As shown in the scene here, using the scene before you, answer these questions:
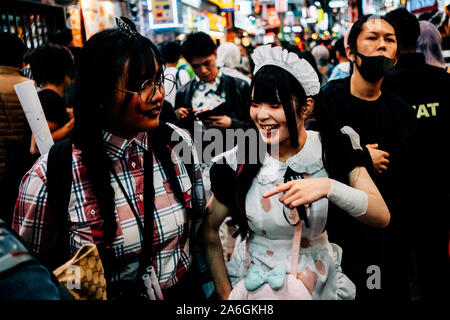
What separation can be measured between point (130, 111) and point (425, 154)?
119 inches

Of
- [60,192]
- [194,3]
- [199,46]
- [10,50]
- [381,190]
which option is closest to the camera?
[60,192]

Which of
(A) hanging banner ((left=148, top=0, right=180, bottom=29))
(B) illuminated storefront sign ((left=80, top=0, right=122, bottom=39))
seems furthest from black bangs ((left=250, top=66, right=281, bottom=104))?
(A) hanging banner ((left=148, top=0, right=180, bottom=29))

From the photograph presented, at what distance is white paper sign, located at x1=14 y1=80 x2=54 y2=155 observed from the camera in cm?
204

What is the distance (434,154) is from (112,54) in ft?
10.4

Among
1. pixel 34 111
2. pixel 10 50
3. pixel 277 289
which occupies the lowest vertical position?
pixel 277 289

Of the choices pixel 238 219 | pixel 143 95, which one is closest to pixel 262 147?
pixel 238 219

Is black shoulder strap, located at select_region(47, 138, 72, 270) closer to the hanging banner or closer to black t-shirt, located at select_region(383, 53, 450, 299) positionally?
black t-shirt, located at select_region(383, 53, 450, 299)

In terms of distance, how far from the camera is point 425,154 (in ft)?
12.1

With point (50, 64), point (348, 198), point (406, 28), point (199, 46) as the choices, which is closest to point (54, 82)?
point (50, 64)

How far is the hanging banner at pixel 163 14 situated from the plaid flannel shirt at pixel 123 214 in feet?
40.3

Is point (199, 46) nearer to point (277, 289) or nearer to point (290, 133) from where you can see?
point (290, 133)

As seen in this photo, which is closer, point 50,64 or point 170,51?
point 50,64

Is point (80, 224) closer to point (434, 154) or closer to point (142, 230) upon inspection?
point (142, 230)

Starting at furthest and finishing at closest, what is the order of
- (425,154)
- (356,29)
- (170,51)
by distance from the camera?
(170,51) < (425,154) < (356,29)
